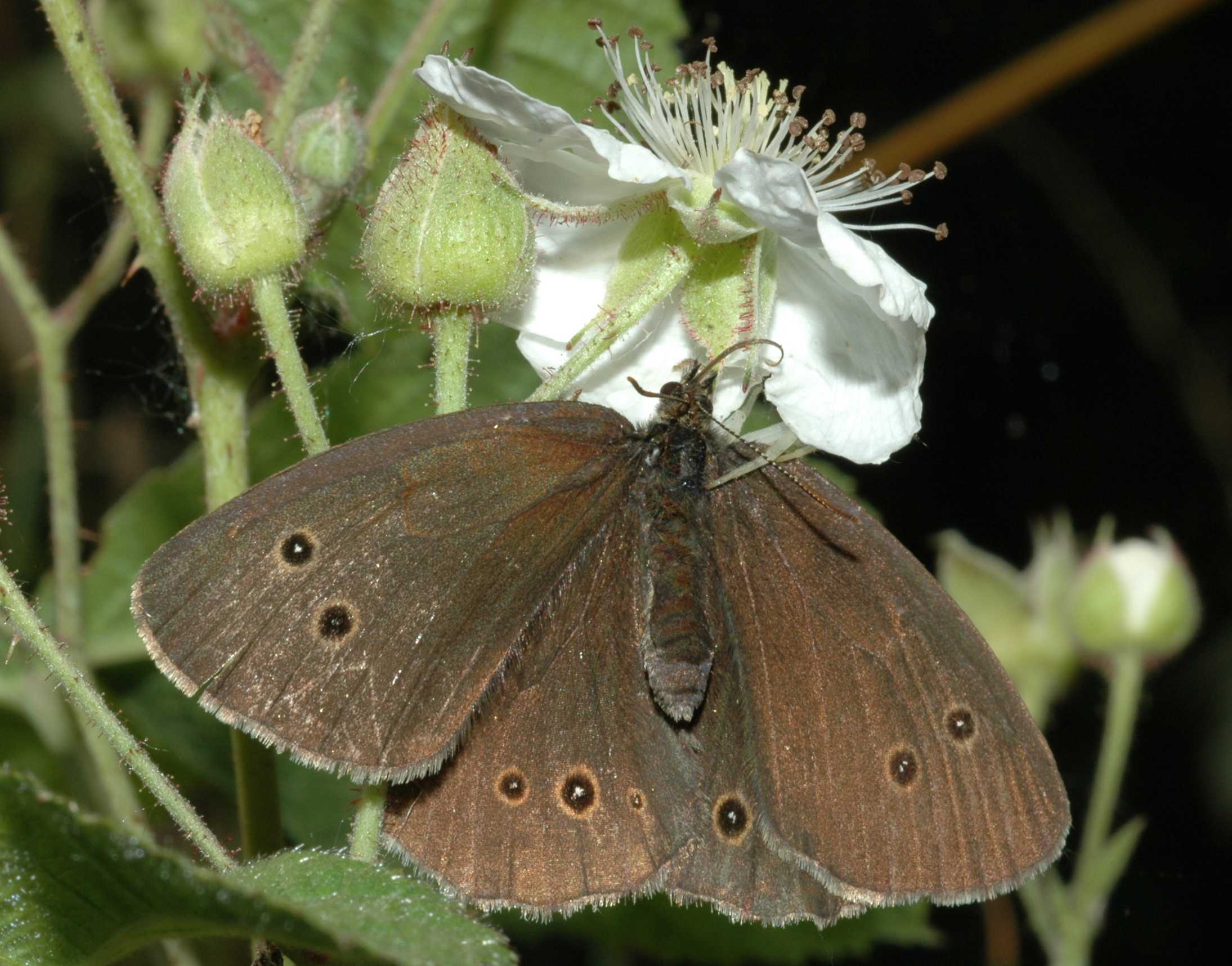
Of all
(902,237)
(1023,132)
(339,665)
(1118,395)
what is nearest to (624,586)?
(339,665)

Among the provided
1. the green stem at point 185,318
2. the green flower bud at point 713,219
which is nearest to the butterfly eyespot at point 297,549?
the green stem at point 185,318

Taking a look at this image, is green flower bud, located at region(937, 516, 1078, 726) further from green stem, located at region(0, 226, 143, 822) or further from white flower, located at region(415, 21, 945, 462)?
green stem, located at region(0, 226, 143, 822)

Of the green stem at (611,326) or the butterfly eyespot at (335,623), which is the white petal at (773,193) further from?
the butterfly eyespot at (335,623)

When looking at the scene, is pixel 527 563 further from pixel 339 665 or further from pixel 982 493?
pixel 982 493

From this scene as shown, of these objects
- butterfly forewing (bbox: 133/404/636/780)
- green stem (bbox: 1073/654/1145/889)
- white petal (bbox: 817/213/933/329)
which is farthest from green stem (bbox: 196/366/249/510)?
green stem (bbox: 1073/654/1145/889)

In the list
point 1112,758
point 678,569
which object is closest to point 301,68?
point 678,569

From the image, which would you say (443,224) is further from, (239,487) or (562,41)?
(562,41)
